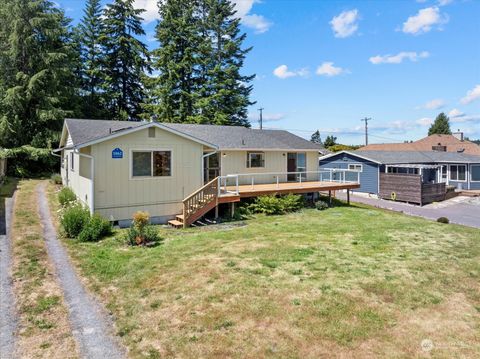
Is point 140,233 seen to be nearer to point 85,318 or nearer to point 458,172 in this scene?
point 85,318

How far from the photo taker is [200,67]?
3603 centimetres

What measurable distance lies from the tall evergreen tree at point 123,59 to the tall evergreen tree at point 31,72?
688 centimetres

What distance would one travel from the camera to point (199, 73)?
36.0 meters

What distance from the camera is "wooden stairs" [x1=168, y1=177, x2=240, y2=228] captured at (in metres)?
13.0

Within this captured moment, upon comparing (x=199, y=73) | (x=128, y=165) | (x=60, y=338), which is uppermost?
(x=199, y=73)

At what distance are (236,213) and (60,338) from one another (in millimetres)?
10622

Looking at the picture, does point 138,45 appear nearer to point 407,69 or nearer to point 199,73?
point 199,73

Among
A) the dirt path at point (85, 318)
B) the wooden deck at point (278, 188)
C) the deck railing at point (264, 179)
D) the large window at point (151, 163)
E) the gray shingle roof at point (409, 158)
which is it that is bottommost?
the dirt path at point (85, 318)

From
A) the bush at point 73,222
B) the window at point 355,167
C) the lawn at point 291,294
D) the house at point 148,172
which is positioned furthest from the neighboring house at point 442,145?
the bush at point 73,222

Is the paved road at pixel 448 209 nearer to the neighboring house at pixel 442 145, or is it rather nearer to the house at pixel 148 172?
the house at pixel 148 172

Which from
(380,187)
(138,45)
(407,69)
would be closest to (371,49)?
(407,69)

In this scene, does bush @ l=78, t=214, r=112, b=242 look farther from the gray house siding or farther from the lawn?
the gray house siding

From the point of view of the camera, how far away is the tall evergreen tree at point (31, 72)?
26094 millimetres

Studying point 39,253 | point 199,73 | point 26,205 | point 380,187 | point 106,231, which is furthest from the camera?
point 199,73
